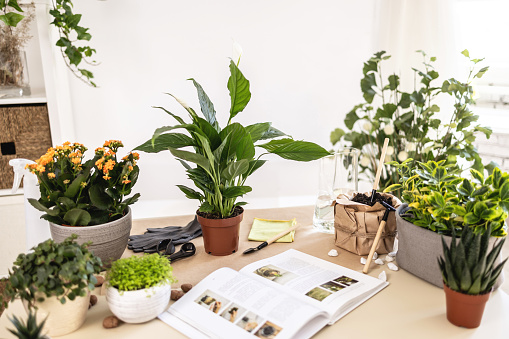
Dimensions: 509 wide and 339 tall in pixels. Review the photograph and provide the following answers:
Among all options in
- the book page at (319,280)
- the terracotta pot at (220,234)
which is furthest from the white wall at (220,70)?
the book page at (319,280)

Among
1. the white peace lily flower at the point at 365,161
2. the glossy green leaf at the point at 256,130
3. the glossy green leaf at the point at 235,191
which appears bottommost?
the white peace lily flower at the point at 365,161

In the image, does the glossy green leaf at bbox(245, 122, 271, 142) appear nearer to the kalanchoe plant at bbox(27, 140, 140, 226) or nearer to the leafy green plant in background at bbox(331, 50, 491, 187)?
the kalanchoe plant at bbox(27, 140, 140, 226)

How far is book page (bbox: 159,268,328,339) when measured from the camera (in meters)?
0.93

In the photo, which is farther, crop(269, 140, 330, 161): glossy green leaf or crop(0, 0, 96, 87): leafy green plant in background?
crop(0, 0, 96, 87): leafy green plant in background

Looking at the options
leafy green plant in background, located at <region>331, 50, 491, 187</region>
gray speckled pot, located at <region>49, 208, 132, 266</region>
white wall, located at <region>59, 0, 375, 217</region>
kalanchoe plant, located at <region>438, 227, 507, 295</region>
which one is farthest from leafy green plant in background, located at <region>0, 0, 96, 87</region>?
kalanchoe plant, located at <region>438, 227, 507, 295</region>

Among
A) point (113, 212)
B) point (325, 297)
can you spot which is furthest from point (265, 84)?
point (325, 297)

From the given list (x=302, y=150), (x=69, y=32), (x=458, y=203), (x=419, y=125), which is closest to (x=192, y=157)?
(x=302, y=150)

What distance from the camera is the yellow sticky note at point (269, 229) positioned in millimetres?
1447

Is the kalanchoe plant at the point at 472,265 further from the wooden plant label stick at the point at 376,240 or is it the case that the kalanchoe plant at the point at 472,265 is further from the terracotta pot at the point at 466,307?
the wooden plant label stick at the point at 376,240

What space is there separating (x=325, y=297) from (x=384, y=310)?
0.48 ft

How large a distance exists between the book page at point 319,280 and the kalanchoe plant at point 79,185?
0.42m

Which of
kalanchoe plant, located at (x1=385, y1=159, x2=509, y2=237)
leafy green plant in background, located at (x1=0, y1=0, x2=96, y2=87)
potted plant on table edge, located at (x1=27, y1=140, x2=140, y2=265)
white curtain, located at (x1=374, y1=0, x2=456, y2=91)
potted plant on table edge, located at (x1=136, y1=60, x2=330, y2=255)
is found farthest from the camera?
white curtain, located at (x1=374, y1=0, x2=456, y2=91)

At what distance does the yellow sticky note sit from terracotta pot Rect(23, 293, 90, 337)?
621 millimetres

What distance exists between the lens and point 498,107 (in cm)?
250
